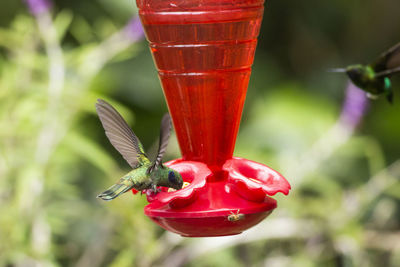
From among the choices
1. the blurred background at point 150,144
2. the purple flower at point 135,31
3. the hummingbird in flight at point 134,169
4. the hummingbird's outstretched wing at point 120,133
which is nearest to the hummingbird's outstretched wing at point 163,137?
the hummingbird in flight at point 134,169

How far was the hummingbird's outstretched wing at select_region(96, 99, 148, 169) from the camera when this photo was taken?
4.45ft

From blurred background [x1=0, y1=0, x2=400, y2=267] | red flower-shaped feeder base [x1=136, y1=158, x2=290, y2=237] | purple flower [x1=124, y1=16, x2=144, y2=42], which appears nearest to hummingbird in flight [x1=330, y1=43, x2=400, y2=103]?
red flower-shaped feeder base [x1=136, y1=158, x2=290, y2=237]

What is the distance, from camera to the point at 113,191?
132 centimetres

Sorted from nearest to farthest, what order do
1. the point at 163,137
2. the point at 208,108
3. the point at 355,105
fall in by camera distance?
the point at 163,137 < the point at 208,108 < the point at 355,105

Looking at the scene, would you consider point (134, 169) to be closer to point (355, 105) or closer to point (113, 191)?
point (113, 191)

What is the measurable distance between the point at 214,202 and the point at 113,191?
0.73ft

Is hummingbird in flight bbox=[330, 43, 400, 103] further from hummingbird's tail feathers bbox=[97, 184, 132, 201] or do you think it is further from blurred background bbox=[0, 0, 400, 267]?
blurred background bbox=[0, 0, 400, 267]

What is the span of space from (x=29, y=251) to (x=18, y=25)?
2.83 feet

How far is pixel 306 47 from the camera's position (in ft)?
19.0

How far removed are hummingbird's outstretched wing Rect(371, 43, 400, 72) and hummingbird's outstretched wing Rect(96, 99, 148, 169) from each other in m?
0.75

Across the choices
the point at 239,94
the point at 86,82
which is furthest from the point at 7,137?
the point at 239,94

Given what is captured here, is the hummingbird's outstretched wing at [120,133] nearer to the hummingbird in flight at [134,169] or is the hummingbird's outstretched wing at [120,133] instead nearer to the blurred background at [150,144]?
the hummingbird in flight at [134,169]

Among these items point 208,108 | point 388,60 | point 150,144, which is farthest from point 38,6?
point 150,144

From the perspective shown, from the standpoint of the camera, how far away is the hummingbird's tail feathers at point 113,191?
1275 mm
